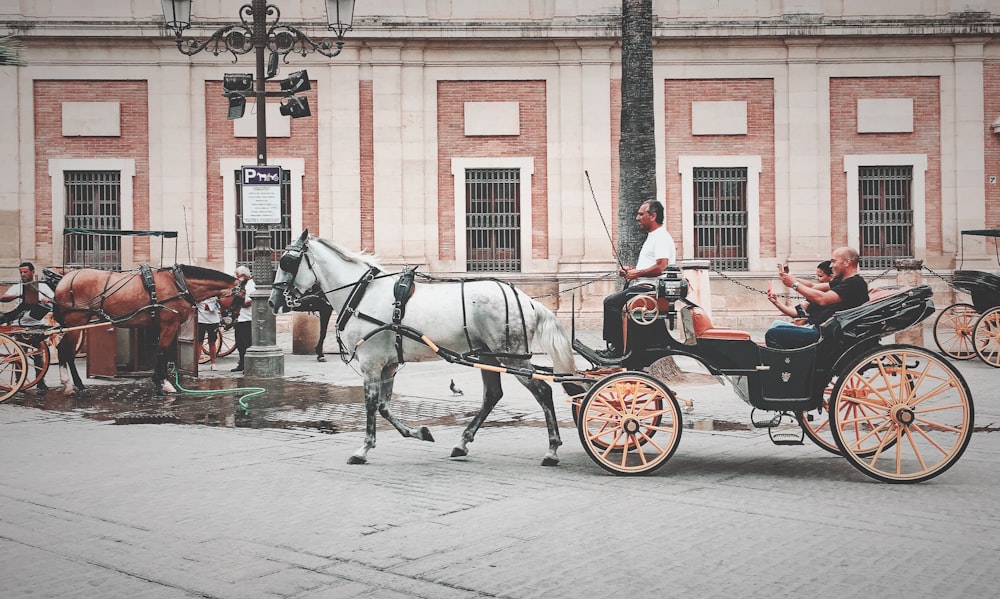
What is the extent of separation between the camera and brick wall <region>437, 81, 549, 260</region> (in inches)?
950

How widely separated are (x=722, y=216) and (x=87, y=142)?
15948mm

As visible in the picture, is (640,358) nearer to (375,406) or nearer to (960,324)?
(375,406)

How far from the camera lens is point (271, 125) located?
23734 millimetres

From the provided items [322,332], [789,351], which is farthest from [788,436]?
[322,332]

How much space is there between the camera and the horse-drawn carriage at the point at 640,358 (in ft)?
24.3

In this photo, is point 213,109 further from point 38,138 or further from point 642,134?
point 642,134

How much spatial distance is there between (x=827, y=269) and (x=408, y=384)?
21.4 feet

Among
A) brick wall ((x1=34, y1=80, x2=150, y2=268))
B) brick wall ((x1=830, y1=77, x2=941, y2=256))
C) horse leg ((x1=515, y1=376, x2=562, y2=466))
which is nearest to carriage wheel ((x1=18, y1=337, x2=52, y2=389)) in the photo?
horse leg ((x1=515, y1=376, x2=562, y2=466))

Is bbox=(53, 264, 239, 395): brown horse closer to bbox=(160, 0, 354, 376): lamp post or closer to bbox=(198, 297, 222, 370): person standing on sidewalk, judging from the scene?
bbox=(160, 0, 354, 376): lamp post

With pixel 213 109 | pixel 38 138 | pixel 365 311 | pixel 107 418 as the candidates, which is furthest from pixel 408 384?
pixel 38 138

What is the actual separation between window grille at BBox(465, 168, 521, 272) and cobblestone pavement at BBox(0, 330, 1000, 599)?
14.7 m

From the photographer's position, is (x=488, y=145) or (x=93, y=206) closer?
(x=93, y=206)

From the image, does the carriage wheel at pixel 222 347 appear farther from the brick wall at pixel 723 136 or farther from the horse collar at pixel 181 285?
the brick wall at pixel 723 136

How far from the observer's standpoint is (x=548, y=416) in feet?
27.3
